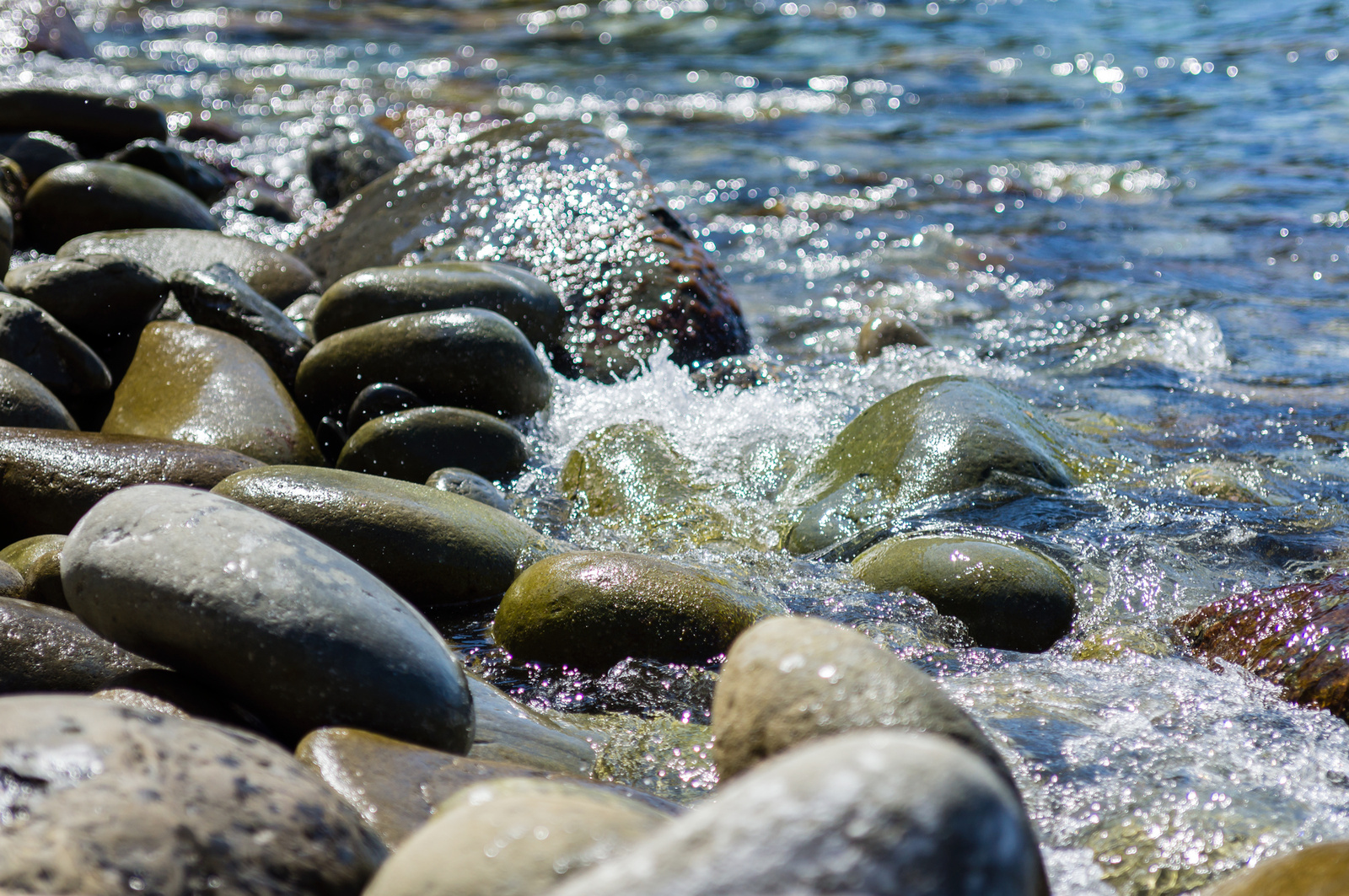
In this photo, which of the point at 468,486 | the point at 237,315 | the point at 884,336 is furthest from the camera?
Result: the point at 884,336

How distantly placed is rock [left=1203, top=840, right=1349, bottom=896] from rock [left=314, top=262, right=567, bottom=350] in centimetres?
374

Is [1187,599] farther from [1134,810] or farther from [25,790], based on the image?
[25,790]

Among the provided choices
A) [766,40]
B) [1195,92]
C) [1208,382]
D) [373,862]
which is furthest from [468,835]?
[766,40]

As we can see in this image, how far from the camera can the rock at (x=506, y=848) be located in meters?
1.39

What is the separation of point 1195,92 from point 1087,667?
10343 mm

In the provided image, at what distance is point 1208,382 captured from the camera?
17.9ft

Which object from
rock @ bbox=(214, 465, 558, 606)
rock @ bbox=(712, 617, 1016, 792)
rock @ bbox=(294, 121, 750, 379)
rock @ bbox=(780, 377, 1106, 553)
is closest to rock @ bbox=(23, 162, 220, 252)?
rock @ bbox=(294, 121, 750, 379)

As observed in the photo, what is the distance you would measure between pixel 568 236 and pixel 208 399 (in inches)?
87.8

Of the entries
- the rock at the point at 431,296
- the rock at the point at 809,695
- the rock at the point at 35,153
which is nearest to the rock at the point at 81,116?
the rock at the point at 35,153

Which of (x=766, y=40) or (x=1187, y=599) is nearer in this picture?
(x=1187, y=599)

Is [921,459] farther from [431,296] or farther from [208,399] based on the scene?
[208,399]

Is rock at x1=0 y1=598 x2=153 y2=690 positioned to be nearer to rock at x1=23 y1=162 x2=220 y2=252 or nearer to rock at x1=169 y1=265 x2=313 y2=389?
rock at x1=169 y1=265 x2=313 y2=389

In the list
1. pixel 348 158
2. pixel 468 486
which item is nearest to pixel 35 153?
pixel 348 158

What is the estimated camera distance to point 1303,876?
5.87 feet
